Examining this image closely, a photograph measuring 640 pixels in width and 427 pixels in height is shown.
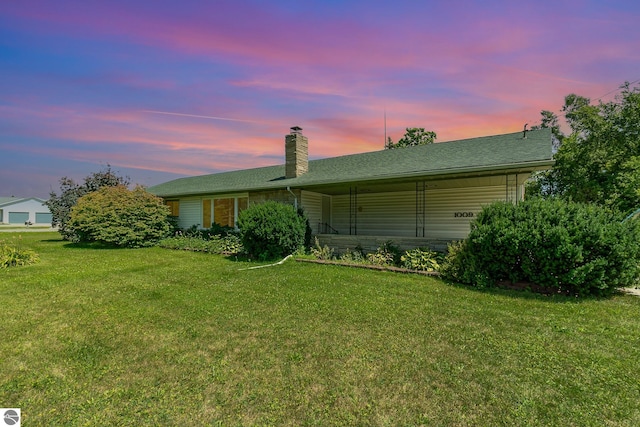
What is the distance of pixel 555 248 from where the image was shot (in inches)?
231

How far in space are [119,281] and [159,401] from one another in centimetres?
547

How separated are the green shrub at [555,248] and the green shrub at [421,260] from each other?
3.17 feet

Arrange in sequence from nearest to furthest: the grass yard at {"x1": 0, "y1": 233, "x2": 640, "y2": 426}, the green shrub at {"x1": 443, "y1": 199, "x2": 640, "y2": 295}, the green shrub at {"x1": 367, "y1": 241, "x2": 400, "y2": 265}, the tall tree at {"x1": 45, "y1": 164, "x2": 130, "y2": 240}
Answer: the grass yard at {"x1": 0, "y1": 233, "x2": 640, "y2": 426}, the green shrub at {"x1": 443, "y1": 199, "x2": 640, "y2": 295}, the green shrub at {"x1": 367, "y1": 241, "x2": 400, "y2": 265}, the tall tree at {"x1": 45, "y1": 164, "x2": 130, "y2": 240}

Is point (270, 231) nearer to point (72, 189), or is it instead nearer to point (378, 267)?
point (378, 267)

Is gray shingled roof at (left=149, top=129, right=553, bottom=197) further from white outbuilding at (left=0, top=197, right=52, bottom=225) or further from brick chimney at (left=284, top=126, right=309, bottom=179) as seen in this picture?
white outbuilding at (left=0, top=197, right=52, bottom=225)

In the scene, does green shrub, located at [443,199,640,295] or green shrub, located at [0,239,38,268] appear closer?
green shrub, located at [443,199,640,295]

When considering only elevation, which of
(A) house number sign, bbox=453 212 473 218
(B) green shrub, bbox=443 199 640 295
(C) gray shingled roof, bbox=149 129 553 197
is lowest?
(B) green shrub, bbox=443 199 640 295

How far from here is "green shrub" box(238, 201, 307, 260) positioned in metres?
9.91

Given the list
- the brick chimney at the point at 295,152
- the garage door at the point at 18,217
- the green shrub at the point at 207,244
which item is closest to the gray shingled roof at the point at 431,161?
the brick chimney at the point at 295,152

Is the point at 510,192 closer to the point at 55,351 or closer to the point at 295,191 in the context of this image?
the point at 295,191

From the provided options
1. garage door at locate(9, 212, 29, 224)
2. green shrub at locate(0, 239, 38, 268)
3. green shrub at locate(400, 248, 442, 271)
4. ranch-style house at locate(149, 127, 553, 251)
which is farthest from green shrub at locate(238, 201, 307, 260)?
garage door at locate(9, 212, 29, 224)

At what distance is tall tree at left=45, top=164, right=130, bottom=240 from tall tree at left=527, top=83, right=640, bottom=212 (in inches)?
990

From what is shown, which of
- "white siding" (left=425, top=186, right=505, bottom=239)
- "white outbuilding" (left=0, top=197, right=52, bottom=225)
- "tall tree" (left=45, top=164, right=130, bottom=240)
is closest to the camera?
"white siding" (left=425, top=186, right=505, bottom=239)

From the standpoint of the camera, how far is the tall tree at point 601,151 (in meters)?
16.3
